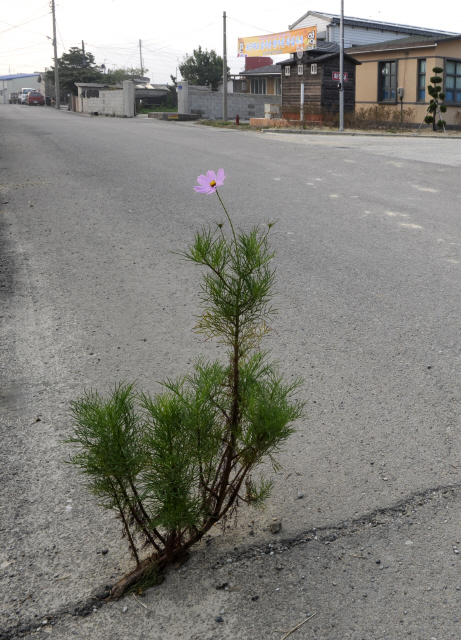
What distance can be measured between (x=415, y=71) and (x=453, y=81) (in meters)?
1.96

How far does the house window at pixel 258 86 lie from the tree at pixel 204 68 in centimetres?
1433

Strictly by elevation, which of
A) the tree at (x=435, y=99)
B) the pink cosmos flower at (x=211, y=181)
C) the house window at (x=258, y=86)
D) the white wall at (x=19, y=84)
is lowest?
the pink cosmos flower at (x=211, y=181)

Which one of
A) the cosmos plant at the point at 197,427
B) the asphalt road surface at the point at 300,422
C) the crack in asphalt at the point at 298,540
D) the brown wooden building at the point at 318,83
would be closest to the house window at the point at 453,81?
the brown wooden building at the point at 318,83

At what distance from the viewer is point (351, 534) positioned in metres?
2.63

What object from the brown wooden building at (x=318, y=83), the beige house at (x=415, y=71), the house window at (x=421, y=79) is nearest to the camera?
the beige house at (x=415, y=71)

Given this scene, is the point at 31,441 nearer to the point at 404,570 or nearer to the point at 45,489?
the point at 45,489

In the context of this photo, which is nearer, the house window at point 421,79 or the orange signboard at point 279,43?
the house window at point 421,79

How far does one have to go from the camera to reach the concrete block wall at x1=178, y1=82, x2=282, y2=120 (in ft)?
137

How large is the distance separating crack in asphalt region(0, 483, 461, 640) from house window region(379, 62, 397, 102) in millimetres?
33649

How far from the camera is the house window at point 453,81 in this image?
103 ft

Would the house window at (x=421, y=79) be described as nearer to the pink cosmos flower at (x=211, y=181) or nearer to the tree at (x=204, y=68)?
the pink cosmos flower at (x=211, y=181)

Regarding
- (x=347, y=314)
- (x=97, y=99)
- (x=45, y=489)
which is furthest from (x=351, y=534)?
(x=97, y=99)

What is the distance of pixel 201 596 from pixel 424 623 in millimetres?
775

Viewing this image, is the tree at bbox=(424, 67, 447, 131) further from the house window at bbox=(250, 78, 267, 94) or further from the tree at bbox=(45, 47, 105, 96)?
the tree at bbox=(45, 47, 105, 96)
